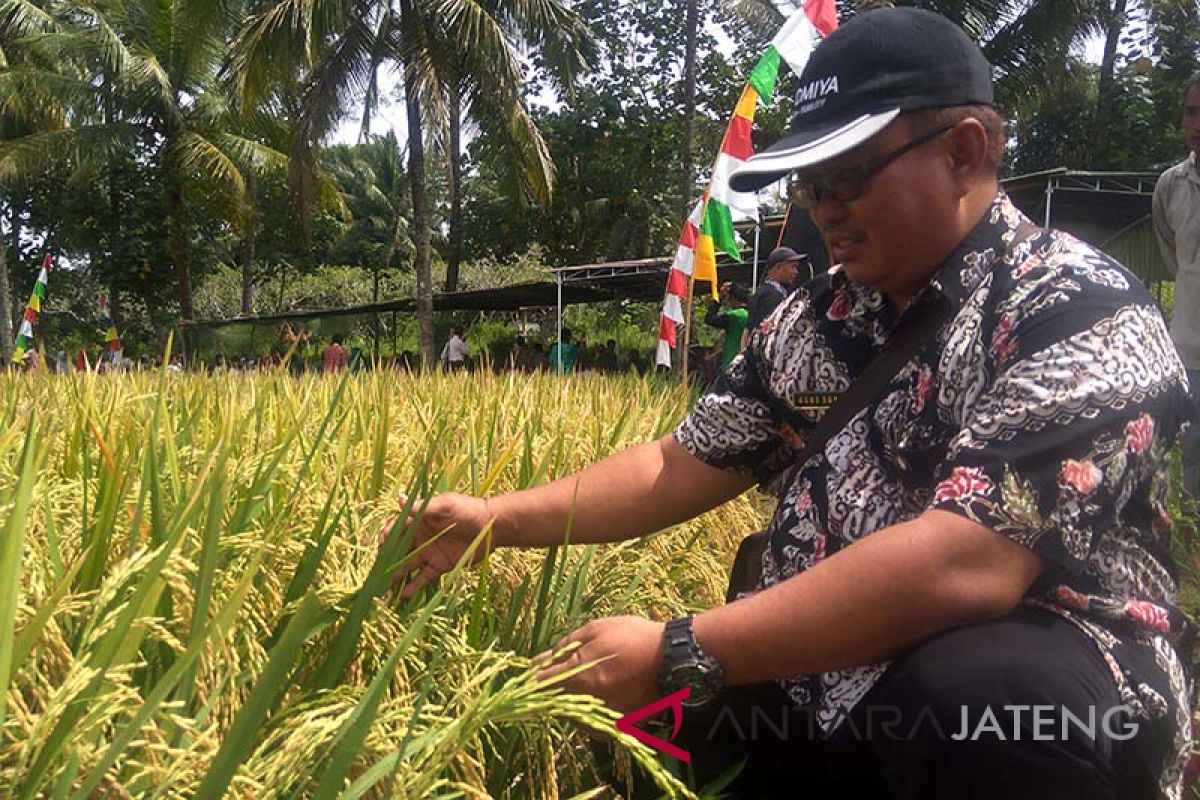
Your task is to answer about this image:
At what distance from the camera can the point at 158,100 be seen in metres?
15.6

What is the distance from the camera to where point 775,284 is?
4.91 metres

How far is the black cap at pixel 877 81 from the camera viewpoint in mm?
1183

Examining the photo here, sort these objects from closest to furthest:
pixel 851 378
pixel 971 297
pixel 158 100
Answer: pixel 971 297
pixel 851 378
pixel 158 100

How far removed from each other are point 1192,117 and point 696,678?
2.34 m

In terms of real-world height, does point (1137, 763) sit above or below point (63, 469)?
below

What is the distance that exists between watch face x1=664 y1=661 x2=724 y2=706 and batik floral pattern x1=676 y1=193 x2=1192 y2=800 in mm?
185

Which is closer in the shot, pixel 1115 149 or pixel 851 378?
pixel 851 378

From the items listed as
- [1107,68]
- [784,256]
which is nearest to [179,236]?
[784,256]

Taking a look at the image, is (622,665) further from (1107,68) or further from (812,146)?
(1107,68)

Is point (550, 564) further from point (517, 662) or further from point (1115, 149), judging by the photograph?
point (1115, 149)

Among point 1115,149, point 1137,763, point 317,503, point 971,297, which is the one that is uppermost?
point 1115,149

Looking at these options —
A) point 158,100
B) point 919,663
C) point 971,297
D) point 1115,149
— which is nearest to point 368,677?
point 919,663

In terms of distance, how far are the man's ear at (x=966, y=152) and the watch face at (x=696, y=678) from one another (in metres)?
0.61

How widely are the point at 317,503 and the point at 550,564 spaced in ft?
1.06
